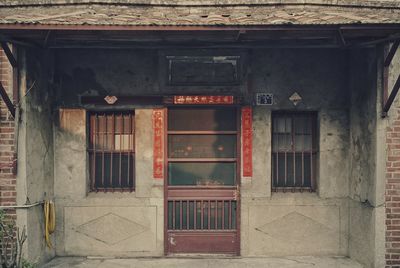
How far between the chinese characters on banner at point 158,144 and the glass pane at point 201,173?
189mm

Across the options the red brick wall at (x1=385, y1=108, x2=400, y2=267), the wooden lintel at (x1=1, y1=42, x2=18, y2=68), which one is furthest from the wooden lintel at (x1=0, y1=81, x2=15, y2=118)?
the red brick wall at (x1=385, y1=108, x2=400, y2=267)

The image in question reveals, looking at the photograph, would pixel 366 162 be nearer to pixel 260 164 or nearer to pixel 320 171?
pixel 320 171

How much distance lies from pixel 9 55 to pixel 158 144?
277 cm

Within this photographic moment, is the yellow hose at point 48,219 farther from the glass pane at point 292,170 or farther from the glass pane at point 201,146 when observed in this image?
the glass pane at point 292,170

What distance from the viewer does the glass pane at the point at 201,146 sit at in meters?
7.50

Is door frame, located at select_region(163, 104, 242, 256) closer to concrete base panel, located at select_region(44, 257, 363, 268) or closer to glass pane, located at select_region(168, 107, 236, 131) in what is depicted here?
glass pane, located at select_region(168, 107, 236, 131)

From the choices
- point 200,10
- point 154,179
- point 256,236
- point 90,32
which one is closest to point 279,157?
point 256,236

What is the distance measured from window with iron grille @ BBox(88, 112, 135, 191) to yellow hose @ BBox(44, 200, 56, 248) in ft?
2.70

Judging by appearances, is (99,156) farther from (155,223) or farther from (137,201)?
(155,223)

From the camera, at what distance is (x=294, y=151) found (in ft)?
24.8

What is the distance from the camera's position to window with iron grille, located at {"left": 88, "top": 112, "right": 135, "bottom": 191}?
297 inches

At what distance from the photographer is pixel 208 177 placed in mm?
7504

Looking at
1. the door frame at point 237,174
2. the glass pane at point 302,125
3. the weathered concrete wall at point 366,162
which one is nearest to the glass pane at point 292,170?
the glass pane at point 302,125

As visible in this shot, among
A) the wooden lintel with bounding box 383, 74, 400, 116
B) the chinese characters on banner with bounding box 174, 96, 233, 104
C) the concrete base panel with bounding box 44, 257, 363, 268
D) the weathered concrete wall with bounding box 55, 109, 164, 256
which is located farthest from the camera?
the weathered concrete wall with bounding box 55, 109, 164, 256
